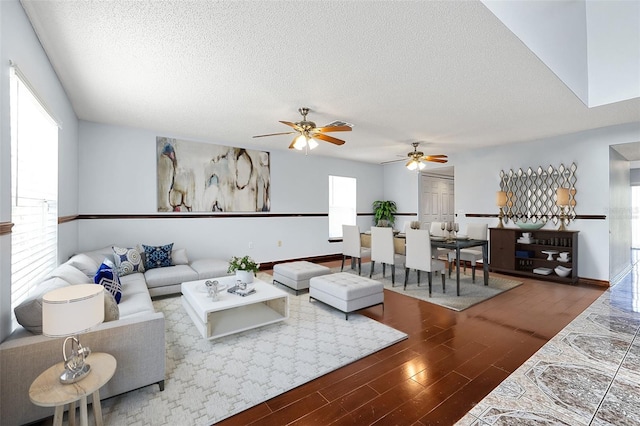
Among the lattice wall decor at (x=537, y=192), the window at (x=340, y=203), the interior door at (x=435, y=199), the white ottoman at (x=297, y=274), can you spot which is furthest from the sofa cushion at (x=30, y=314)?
the interior door at (x=435, y=199)

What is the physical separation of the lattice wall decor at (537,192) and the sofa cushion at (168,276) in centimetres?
587

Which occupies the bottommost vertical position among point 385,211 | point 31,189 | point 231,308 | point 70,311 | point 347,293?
point 231,308

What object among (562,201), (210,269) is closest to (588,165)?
(562,201)

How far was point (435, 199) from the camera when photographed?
7844 mm

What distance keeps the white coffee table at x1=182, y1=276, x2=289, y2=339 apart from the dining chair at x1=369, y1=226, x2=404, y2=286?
2118 millimetres

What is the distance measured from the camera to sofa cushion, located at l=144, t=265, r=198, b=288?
371 cm

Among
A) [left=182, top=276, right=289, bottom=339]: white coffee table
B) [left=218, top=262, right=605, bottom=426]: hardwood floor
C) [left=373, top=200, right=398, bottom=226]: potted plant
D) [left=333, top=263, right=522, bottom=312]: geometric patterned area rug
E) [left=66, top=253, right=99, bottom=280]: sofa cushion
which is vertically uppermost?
[left=373, top=200, right=398, bottom=226]: potted plant

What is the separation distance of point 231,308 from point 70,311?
1737 millimetres

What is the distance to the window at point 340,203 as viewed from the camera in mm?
7254

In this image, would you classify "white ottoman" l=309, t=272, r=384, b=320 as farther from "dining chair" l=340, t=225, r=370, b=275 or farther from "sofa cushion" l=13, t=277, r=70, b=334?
"sofa cushion" l=13, t=277, r=70, b=334

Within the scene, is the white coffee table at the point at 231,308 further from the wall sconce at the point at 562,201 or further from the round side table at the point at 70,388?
the wall sconce at the point at 562,201

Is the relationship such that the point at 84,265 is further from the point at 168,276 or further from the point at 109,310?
the point at 109,310

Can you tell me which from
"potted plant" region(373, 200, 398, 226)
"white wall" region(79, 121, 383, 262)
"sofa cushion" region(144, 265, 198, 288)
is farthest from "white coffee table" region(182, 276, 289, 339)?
"potted plant" region(373, 200, 398, 226)

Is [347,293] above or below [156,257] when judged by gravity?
below
